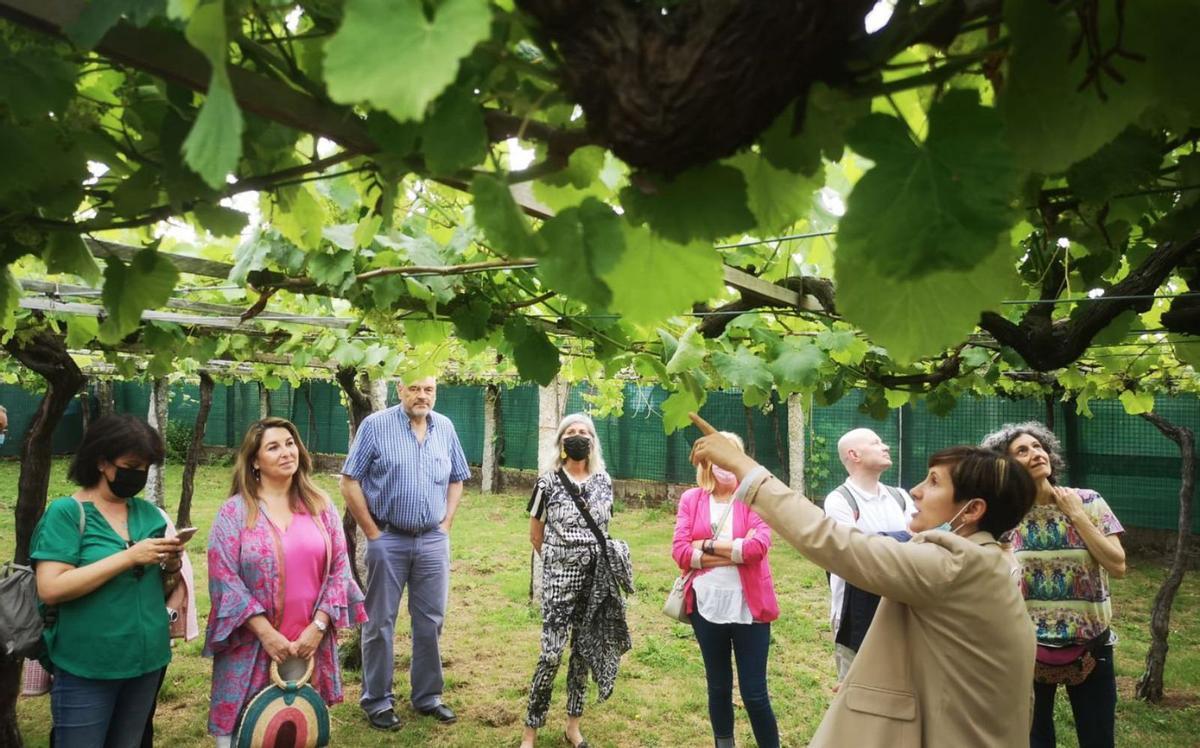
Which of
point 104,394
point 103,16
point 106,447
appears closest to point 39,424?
point 106,447

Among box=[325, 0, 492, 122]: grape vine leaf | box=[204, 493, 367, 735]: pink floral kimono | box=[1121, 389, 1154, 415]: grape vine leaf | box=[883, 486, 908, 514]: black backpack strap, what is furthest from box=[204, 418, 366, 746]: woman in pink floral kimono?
box=[1121, 389, 1154, 415]: grape vine leaf

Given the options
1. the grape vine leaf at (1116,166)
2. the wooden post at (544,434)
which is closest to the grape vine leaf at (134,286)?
the grape vine leaf at (1116,166)

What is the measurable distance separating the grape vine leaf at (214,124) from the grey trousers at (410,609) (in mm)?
4799

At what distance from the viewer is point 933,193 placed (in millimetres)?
582

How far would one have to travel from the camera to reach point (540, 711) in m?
4.52

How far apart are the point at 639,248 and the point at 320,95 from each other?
346 millimetres

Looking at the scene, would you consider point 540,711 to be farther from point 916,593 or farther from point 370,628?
point 916,593

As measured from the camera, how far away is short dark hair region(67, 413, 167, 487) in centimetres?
320

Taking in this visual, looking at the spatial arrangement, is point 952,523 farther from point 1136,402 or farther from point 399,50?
point 1136,402

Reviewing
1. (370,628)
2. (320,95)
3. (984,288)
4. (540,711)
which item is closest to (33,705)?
(370,628)

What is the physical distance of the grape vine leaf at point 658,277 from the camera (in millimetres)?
771

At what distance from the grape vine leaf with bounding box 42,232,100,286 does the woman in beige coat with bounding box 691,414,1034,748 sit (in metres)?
1.68

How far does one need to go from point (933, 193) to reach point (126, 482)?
3.45 m

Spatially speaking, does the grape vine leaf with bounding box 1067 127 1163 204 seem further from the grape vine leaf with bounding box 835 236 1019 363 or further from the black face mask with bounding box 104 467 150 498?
the black face mask with bounding box 104 467 150 498
